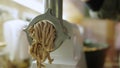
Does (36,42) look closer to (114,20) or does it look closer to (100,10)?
(100,10)

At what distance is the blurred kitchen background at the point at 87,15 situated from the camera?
1.27ft

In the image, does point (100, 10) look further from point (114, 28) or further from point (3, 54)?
point (3, 54)

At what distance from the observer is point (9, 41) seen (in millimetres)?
422

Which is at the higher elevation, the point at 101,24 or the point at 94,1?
the point at 94,1

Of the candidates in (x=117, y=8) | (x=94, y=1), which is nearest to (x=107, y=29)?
(x=117, y=8)

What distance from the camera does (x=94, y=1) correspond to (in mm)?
709

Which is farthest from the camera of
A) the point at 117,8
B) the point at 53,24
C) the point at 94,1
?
the point at 117,8

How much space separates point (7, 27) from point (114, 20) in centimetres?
59

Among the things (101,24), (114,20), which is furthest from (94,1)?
(101,24)

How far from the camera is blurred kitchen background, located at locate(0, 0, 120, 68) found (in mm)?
388

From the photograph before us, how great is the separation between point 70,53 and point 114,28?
69cm

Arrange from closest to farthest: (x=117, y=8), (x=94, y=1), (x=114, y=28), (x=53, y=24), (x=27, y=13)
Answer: (x=53, y=24), (x=27, y=13), (x=94, y=1), (x=117, y=8), (x=114, y=28)

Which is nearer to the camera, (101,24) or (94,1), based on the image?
(94,1)

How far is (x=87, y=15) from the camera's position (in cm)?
97
